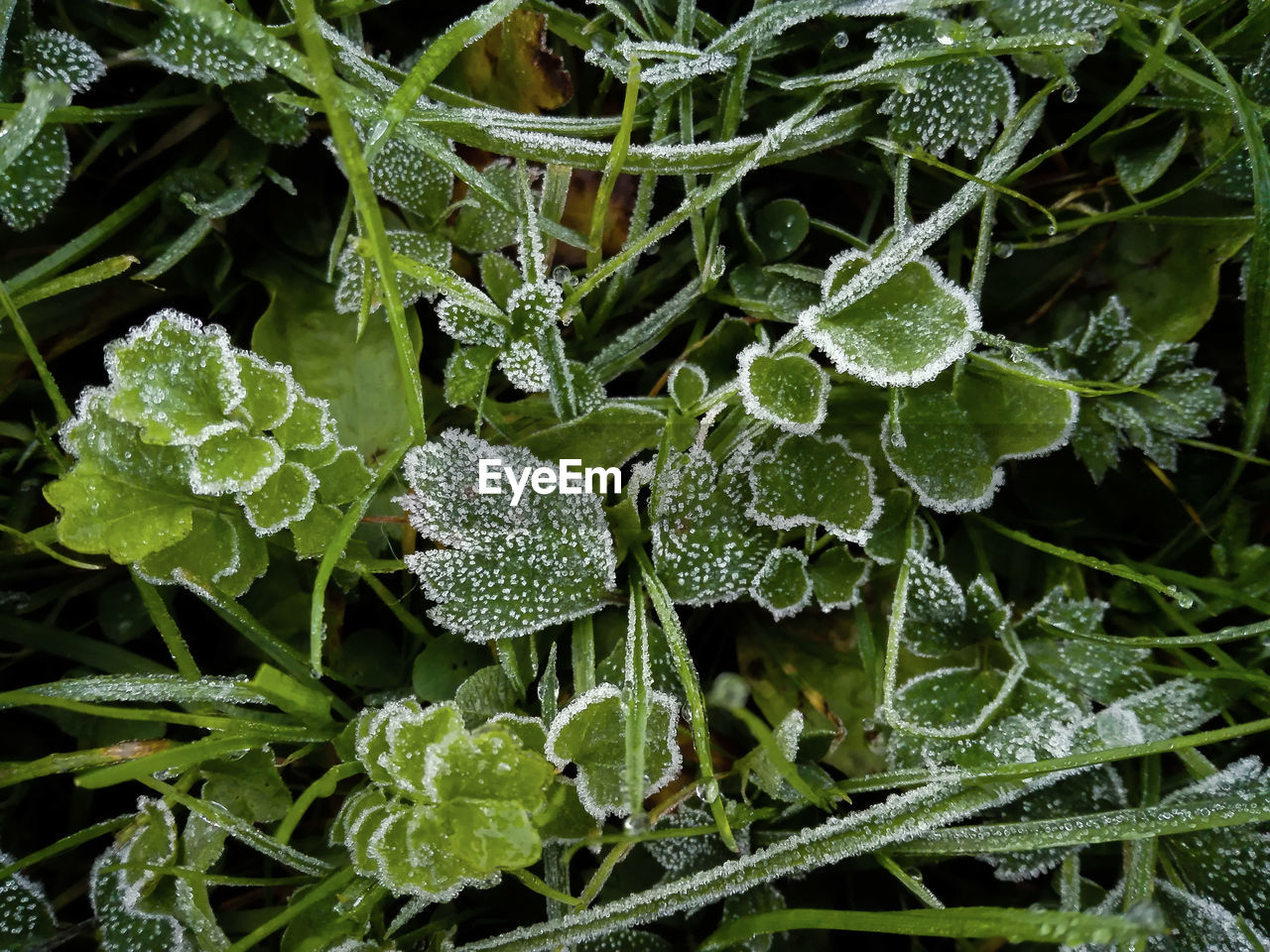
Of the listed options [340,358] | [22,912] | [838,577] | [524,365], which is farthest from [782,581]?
[22,912]

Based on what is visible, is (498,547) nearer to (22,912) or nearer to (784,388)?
(784,388)

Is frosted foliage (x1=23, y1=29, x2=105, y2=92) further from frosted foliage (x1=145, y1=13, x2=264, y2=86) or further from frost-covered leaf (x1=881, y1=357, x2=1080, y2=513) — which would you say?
frost-covered leaf (x1=881, y1=357, x2=1080, y2=513)

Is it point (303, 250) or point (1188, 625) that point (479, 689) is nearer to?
point (303, 250)

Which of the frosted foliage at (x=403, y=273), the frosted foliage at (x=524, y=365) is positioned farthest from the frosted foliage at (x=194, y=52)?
the frosted foliage at (x=524, y=365)

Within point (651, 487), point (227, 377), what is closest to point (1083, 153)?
point (651, 487)

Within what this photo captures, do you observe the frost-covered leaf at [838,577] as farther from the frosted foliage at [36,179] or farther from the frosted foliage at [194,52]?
the frosted foliage at [36,179]

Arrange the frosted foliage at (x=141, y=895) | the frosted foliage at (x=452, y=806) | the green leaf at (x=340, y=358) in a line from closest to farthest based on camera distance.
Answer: the frosted foliage at (x=452, y=806) < the frosted foliage at (x=141, y=895) < the green leaf at (x=340, y=358)
